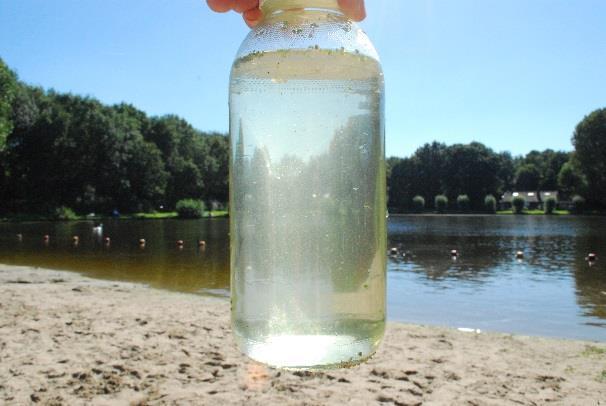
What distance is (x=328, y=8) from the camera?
1539 mm

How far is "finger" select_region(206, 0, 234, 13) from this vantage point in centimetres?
192

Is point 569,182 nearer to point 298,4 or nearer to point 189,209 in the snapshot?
point 189,209

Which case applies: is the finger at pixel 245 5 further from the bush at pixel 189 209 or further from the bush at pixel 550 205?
the bush at pixel 550 205

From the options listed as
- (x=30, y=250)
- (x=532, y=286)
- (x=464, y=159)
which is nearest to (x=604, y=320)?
(x=532, y=286)

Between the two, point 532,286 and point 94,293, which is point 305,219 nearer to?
point 94,293

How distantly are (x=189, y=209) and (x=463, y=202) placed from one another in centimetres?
5461

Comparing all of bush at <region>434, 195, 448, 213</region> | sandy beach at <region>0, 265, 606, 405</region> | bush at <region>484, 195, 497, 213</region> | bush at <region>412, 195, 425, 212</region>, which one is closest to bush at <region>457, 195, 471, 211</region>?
bush at <region>434, 195, 448, 213</region>

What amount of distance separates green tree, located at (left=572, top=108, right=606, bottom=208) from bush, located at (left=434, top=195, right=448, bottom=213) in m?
26.4

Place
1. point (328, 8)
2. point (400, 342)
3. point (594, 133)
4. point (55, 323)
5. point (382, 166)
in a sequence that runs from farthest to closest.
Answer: point (594, 133) → point (55, 323) → point (400, 342) → point (382, 166) → point (328, 8)

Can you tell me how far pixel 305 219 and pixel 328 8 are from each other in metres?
0.61

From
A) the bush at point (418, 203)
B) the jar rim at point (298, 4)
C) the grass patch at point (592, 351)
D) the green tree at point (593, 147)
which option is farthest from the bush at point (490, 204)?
the jar rim at point (298, 4)

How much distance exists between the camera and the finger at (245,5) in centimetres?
192

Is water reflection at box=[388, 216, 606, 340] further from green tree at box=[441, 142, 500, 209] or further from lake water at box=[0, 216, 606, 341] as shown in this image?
green tree at box=[441, 142, 500, 209]

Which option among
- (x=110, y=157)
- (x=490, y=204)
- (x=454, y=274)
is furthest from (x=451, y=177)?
(x=454, y=274)
